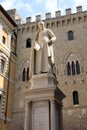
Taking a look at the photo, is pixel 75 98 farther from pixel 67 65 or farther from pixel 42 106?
pixel 42 106

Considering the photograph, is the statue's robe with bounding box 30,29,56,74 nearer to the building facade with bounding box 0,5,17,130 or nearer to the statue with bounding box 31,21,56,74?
the statue with bounding box 31,21,56,74

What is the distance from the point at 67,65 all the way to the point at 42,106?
13.2 m

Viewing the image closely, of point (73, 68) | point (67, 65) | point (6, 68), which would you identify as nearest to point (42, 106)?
point (6, 68)

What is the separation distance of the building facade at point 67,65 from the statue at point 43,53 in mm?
10877

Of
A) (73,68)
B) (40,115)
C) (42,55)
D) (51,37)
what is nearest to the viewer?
(40,115)

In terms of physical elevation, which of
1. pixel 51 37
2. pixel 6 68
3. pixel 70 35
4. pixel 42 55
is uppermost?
pixel 70 35

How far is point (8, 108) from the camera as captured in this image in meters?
19.2

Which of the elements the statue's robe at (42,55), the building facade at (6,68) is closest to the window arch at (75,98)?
the building facade at (6,68)

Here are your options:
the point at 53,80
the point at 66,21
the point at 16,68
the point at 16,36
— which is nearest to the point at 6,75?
the point at 16,68

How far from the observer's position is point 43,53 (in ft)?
26.5

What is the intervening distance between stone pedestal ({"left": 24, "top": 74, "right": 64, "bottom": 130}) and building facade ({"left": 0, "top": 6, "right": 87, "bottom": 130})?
1087 cm

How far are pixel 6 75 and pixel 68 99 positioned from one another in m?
5.67

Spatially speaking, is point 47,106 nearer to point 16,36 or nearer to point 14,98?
point 14,98

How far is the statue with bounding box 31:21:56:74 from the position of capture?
792 cm
